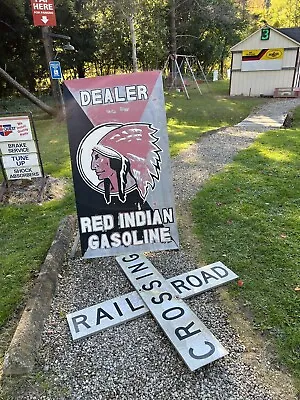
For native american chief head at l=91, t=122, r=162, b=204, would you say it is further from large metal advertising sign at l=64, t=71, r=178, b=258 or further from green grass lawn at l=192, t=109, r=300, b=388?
green grass lawn at l=192, t=109, r=300, b=388

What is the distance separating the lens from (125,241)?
3.15 metres

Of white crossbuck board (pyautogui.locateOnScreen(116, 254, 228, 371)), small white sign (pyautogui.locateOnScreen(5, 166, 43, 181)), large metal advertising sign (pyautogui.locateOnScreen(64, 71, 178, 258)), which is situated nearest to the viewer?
white crossbuck board (pyautogui.locateOnScreen(116, 254, 228, 371))

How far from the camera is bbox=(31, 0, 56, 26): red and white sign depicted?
8859 mm

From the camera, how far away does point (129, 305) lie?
8.62ft

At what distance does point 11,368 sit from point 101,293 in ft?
3.02

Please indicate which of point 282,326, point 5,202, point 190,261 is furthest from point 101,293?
point 5,202

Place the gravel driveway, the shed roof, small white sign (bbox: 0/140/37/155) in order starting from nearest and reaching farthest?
the gravel driveway
small white sign (bbox: 0/140/37/155)
the shed roof

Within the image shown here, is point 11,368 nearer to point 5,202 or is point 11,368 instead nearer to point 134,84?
point 134,84

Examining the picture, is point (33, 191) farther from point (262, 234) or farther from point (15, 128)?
point (262, 234)

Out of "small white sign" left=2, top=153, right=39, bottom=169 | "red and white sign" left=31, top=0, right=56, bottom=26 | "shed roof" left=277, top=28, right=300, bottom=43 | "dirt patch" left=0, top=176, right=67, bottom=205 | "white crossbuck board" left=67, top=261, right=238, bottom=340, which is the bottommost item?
"dirt patch" left=0, top=176, right=67, bottom=205

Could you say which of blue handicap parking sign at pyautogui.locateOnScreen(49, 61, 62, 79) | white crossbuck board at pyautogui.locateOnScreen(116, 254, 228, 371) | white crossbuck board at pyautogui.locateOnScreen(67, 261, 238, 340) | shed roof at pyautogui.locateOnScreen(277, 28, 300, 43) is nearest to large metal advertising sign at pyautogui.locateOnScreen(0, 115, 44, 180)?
white crossbuck board at pyautogui.locateOnScreen(116, 254, 228, 371)

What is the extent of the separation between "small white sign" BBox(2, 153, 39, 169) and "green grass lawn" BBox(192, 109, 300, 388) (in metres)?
2.56

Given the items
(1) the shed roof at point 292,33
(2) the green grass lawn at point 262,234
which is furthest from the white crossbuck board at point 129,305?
(1) the shed roof at point 292,33

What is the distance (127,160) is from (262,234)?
66.4 inches
